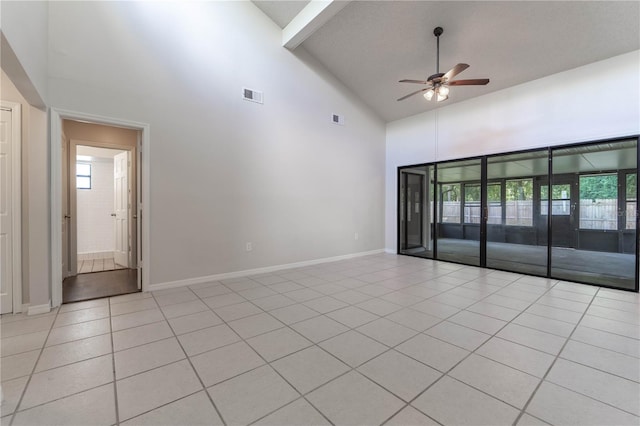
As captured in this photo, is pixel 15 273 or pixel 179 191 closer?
pixel 15 273

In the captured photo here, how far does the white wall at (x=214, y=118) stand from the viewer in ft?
10.6

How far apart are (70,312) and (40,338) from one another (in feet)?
2.10

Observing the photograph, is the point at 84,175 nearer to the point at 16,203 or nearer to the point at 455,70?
the point at 16,203

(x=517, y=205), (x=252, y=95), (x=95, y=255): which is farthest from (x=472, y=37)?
(x=95, y=255)

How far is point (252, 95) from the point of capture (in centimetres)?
440

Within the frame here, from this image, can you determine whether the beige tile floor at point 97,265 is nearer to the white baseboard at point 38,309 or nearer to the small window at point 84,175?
the small window at point 84,175

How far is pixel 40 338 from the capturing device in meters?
2.28

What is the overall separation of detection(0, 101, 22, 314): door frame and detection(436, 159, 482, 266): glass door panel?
26.6ft

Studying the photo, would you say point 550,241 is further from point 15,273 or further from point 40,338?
point 15,273

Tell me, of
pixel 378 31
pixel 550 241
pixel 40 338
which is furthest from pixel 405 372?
pixel 378 31

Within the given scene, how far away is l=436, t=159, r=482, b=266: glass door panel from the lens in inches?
315

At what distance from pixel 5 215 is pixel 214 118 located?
2.56m

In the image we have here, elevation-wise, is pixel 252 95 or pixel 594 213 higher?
pixel 252 95

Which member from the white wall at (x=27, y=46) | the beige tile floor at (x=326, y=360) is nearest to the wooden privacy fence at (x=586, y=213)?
the beige tile floor at (x=326, y=360)
